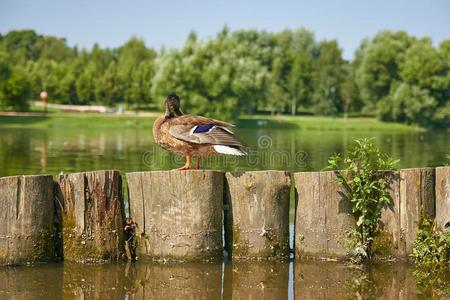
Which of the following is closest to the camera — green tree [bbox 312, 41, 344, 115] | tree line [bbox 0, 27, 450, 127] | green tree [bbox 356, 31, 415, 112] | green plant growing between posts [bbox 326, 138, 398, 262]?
green plant growing between posts [bbox 326, 138, 398, 262]

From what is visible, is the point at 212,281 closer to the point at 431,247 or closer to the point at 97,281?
the point at 97,281

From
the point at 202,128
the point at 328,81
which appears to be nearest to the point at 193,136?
the point at 202,128

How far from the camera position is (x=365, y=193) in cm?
925

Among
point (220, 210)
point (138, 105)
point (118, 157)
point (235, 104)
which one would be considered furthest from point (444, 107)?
point (220, 210)

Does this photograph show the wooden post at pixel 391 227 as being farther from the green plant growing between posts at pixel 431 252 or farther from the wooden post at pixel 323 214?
the wooden post at pixel 323 214

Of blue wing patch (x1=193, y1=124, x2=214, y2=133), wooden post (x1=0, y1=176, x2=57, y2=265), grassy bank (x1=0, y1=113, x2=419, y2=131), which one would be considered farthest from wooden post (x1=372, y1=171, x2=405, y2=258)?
grassy bank (x1=0, y1=113, x2=419, y2=131)

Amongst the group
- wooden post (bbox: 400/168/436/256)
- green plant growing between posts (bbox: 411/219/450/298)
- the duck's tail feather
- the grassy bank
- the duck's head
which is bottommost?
green plant growing between posts (bbox: 411/219/450/298)

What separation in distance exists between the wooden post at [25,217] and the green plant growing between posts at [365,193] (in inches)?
149

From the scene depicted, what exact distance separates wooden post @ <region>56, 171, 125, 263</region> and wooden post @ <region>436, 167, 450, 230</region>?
4.17 metres

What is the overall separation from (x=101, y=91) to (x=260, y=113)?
83.1 ft

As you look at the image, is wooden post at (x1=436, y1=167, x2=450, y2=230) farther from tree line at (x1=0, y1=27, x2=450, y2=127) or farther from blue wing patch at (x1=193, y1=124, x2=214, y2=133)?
tree line at (x1=0, y1=27, x2=450, y2=127)

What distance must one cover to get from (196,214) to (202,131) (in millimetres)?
1096

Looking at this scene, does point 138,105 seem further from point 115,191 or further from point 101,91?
point 115,191

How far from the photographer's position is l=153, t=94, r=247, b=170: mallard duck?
30.4ft
